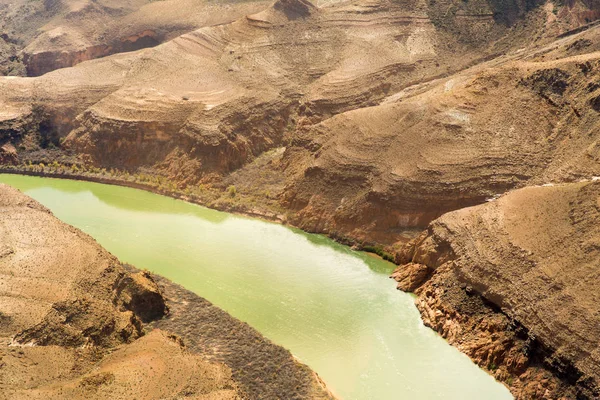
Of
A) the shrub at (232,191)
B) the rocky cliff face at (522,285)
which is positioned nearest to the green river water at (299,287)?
the rocky cliff face at (522,285)

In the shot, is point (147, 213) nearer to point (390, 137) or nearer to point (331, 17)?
point (390, 137)

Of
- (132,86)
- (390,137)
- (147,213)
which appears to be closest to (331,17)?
(132,86)

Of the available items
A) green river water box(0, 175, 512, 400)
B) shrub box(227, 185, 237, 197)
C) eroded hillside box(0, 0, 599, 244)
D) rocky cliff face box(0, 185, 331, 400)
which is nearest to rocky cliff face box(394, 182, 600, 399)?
green river water box(0, 175, 512, 400)

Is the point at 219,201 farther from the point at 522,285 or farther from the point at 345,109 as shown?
the point at 522,285

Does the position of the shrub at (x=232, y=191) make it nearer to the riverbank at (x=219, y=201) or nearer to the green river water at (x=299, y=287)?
the riverbank at (x=219, y=201)

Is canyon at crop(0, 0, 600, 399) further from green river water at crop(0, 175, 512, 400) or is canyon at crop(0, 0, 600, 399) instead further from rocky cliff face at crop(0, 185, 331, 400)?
rocky cliff face at crop(0, 185, 331, 400)

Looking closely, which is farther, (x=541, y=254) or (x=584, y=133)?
(x=584, y=133)
